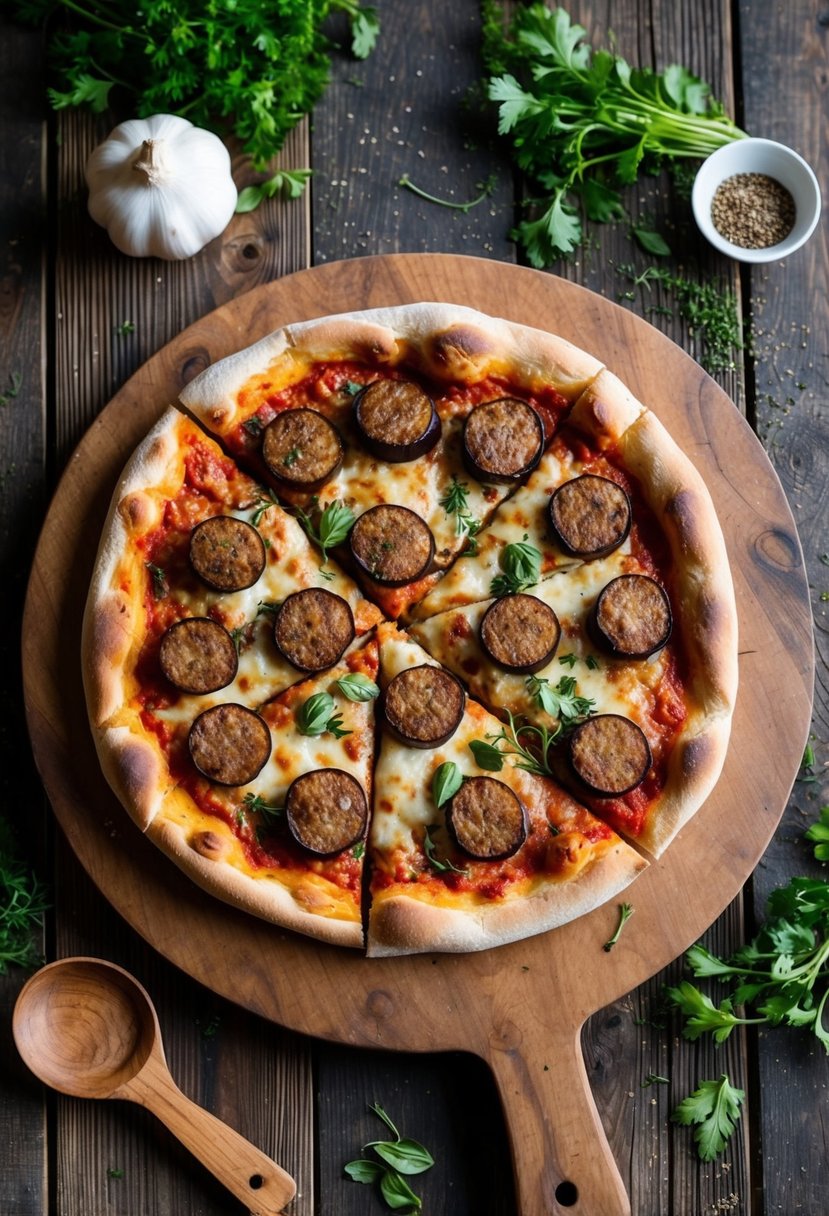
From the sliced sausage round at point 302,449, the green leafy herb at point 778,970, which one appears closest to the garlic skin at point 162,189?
the sliced sausage round at point 302,449

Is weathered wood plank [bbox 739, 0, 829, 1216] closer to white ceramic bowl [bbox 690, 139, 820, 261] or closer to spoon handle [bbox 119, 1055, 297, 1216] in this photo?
white ceramic bowl [bbox 690, 139, 820, 261]

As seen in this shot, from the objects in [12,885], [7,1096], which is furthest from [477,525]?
[7,1096]

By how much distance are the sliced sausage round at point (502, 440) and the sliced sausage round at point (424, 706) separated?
0.90 meters

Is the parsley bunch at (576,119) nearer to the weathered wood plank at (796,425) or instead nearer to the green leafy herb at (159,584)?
the weathered wood plank at (796,425)

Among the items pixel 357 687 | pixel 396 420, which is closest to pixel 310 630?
pixel 357 687

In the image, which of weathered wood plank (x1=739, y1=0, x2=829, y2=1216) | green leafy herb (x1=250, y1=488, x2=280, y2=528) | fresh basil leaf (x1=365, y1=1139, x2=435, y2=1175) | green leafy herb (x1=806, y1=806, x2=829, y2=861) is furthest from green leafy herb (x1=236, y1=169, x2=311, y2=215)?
fresh basil leaf (x1=365, y1=1139, x2=435, y2=1175)

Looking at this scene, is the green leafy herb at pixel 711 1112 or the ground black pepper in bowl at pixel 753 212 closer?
the green leafy herb at pixel 711 1112

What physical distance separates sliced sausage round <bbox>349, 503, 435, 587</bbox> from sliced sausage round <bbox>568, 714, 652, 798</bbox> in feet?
3.22

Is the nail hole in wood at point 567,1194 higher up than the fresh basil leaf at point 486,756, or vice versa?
the fresh basil leaf at point 486,756

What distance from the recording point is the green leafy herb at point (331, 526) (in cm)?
555

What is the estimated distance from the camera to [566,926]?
5512 millimetres

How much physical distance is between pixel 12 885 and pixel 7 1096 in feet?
3.08

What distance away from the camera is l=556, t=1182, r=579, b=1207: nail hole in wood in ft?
17.6

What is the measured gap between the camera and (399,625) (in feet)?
18.9
